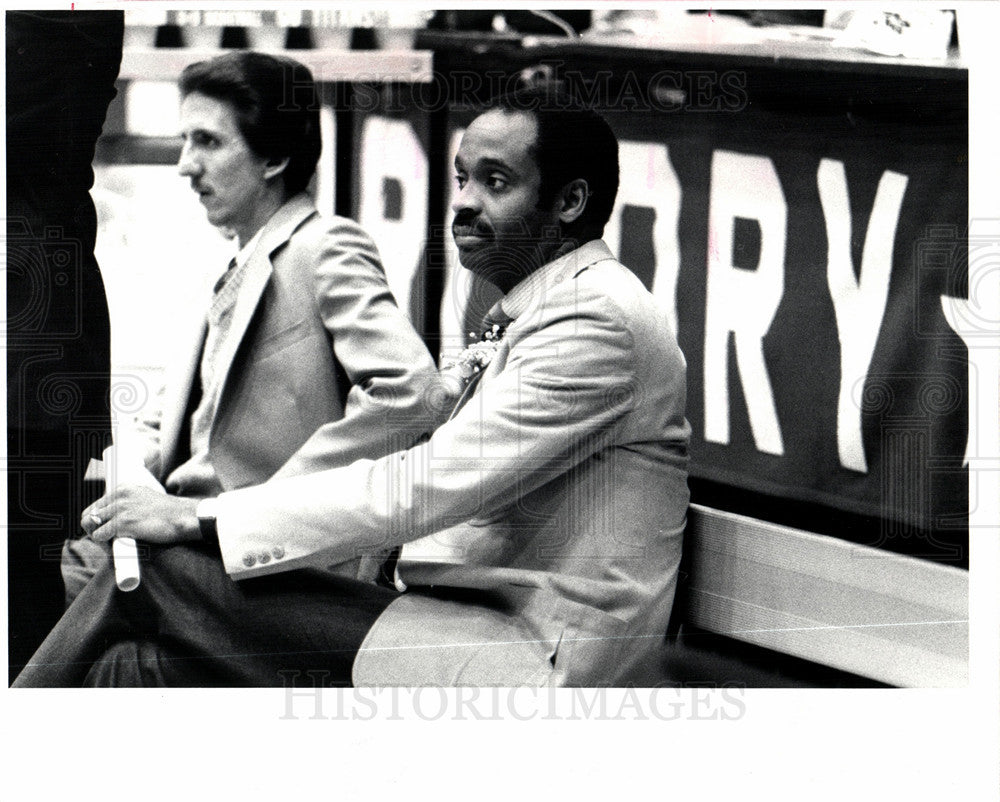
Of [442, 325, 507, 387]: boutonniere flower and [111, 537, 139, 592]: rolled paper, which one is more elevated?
[442, 325, 507, 387]: boutonniere flower

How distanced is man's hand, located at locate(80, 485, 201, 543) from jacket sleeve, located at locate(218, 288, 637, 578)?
126 mm

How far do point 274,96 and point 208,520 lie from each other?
1077 millimetres

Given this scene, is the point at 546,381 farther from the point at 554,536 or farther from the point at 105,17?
the point at 105,17

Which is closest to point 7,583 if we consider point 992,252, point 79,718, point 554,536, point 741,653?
point 79,718

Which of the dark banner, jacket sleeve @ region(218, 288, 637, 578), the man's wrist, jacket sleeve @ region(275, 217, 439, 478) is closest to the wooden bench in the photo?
the dark banner

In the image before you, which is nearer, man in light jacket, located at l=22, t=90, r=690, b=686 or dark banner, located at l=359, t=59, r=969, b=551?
man in light jacket, located at l=22, t=90, r=690, b=686

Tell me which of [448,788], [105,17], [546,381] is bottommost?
[448,788]

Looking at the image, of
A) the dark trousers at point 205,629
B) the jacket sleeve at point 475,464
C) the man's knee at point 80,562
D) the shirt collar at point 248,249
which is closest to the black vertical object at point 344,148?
the shirt collar at point 248,249

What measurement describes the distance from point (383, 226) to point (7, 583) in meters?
1.35

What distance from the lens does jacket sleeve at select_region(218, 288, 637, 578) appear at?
2609 mm

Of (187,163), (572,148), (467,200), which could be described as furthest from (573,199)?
(187,163)

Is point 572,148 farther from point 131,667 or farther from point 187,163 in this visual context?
point 131,667

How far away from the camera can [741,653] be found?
278 centimetres

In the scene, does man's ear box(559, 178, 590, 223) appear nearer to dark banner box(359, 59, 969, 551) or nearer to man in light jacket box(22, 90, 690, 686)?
man in light jacket box(22, 90, 690, 686)
